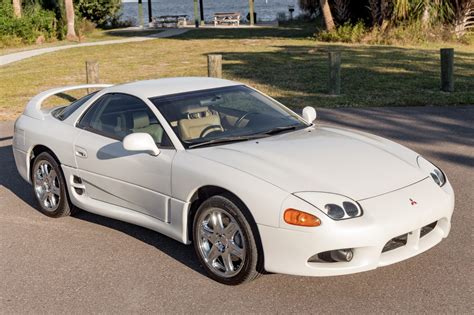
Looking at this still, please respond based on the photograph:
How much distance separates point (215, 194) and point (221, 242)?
352mm

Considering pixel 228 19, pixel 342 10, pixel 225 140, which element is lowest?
pixel 225 140

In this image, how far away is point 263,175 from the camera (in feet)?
15.2

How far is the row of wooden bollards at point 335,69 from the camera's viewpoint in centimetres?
1351

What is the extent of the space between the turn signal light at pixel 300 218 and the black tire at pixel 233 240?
1.04 feet

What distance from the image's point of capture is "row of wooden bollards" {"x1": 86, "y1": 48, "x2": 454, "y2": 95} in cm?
1351

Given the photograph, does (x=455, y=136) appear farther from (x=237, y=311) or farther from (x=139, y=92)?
(x=237, y=311)

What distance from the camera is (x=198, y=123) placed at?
557 cm

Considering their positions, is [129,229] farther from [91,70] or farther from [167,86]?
[91,70]

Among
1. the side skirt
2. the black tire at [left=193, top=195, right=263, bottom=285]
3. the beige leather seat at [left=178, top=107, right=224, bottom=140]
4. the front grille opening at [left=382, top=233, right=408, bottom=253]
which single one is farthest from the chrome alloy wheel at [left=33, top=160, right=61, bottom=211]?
the front grille opening at [left=382, top=233, right=408, bottom=253]

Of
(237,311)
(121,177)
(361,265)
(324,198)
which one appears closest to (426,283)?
(361,265)

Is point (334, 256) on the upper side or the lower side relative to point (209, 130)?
lower

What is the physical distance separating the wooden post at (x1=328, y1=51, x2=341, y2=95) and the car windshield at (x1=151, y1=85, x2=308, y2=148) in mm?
8071

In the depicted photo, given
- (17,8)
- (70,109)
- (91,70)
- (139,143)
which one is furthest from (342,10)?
(139,143)

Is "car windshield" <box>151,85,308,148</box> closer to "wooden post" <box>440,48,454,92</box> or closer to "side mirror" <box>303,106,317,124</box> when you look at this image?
"side mirror" <box>303,106,317,124</box>
